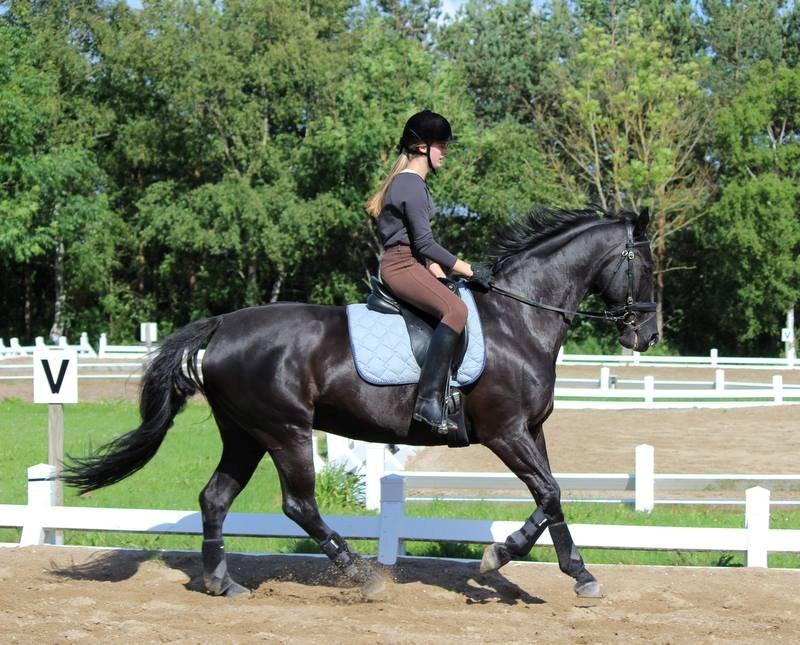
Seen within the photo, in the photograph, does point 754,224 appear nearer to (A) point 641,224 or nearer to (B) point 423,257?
(A) point 641,224

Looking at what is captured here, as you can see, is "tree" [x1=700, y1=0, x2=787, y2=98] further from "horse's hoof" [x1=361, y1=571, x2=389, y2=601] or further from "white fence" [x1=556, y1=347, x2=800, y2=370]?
"horse's hoof" [x1=361, y1=571, x2=389, y2=601]

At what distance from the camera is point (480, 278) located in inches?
285

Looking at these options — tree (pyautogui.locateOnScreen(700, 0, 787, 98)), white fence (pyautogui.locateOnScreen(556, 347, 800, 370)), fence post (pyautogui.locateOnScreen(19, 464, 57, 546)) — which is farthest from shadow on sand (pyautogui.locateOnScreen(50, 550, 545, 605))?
tree (pyautogui.locateOnScreen(700, 0, 787, 98))

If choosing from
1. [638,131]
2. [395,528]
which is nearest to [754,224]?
[638,131]

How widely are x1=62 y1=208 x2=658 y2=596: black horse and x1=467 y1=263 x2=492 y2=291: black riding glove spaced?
0.08 m

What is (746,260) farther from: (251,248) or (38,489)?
(38,489)

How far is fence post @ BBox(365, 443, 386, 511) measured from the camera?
11562 mm

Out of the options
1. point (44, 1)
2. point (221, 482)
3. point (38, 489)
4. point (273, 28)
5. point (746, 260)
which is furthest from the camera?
point (44, 1)

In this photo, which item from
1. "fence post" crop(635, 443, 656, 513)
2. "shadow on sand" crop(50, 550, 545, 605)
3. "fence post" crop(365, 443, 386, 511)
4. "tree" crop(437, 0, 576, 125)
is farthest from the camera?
"tree" crop(437, 0, 576, 125)

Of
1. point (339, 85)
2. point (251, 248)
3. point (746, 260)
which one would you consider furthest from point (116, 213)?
point (746, 260)

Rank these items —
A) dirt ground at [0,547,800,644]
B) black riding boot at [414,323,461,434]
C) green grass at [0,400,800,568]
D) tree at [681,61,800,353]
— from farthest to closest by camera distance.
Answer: tree at [681,61,800,353]
green grass at [0,400,800,568]
black riding boot at [414,323,461,434]
dirt ground at [0,547,800,644]

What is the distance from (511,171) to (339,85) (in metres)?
8.20

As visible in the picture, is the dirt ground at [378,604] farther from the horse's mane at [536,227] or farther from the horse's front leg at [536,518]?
the horse's mane at [536,227]

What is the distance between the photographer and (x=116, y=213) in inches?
1864
